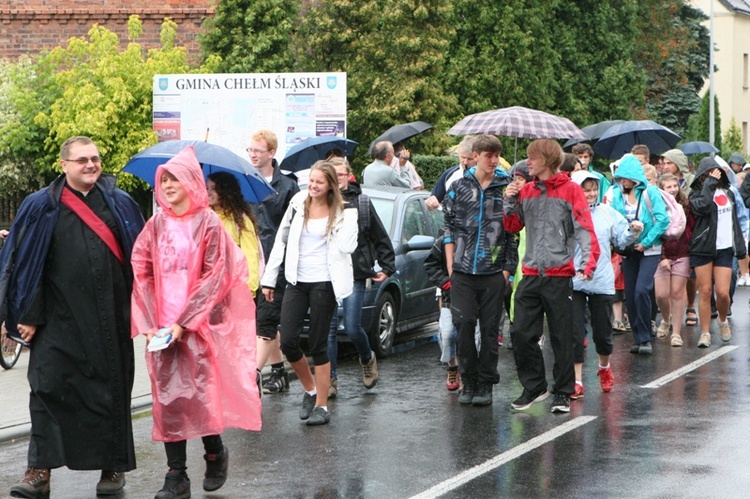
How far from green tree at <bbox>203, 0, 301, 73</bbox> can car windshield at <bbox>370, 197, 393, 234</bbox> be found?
42.9 feet

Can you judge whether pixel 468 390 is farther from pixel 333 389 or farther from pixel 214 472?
pixel 214 472

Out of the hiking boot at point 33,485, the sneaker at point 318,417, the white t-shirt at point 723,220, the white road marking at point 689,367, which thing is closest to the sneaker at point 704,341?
the white road marking at point 689,367

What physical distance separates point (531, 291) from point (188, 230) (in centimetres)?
320

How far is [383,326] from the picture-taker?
12.4 meters

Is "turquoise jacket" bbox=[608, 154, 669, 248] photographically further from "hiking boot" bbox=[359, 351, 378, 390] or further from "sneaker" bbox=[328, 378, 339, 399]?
"sneaker" bbox=[328, 378, 339, 399]

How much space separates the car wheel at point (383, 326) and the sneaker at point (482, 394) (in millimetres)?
2623

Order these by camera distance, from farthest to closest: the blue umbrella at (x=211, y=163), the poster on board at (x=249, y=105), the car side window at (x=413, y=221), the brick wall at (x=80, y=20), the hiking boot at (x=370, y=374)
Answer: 1. the brick wall at (x=80, y=20)
2. the poster on board at (x=249, y=105)
3. the car side window at (x=413, y=221)
4. the hiking boot at (x=370, y=374)
5. the blue umbrella at (x=211, y=163)

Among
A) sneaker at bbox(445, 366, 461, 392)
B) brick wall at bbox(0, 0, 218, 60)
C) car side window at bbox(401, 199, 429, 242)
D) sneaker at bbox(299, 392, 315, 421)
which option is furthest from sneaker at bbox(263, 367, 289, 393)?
brick wall at bbox(0, 0, 218, 60)

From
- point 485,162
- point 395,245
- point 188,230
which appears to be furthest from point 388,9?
point 188,230

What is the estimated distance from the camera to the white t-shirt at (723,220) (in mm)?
13055

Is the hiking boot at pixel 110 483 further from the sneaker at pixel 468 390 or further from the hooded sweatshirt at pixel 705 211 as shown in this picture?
the hooded sweatshirt at pixel 705 211

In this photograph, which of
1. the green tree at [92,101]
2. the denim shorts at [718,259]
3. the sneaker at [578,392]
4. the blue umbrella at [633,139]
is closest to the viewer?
the sneaker at [578,392]

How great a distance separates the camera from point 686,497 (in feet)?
22.0

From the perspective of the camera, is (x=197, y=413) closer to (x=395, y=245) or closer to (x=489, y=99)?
(x=395, y=245)
